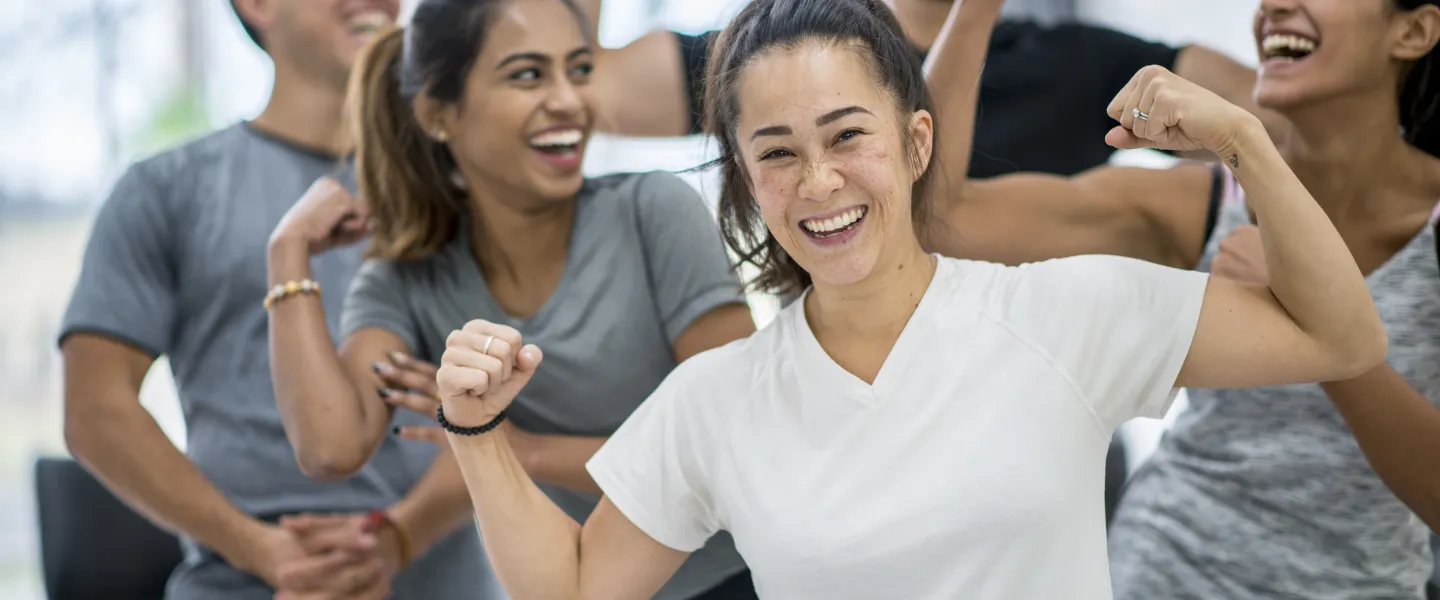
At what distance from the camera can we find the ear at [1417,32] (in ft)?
4.92

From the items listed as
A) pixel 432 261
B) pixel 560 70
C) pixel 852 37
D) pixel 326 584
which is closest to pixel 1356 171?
pixel 852 37

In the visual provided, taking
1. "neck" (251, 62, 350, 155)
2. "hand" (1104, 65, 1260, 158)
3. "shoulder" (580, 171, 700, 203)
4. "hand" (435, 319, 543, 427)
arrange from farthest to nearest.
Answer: "neck" (251, 62, 350, 155) → "shoulder" (580, 171, 700, 203) → "hand" (435, 319, 543, 427) → "hand" (1104, 65, 1260, 158)

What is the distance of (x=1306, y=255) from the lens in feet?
3.61

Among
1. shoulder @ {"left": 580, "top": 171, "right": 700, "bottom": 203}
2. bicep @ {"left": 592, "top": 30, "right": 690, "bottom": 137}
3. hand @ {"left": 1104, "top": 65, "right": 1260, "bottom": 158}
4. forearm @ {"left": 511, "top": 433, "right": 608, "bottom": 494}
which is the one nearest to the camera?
hand @ {"left": 1104, "top": 65, "right": 1260, "bottom": 158}

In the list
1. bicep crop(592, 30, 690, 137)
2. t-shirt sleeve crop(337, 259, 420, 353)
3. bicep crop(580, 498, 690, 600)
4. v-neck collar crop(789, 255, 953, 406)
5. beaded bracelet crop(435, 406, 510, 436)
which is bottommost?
bicep crop(580, 498, 690, 600)

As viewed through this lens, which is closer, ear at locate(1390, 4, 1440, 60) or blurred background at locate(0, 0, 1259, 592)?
ear at locate(1390, 4, 1440, 60)

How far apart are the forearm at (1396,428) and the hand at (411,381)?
42.3 inches

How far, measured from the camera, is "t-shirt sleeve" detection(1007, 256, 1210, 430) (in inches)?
45.2

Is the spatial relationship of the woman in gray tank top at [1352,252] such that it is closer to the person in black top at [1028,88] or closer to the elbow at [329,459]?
the person in black top at [1028,88]

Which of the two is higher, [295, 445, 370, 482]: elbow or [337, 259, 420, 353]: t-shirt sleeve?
[337, 259, 420, 353]: t-shirt sleeve

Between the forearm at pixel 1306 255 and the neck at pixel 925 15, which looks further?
the neck at pixel 925 15

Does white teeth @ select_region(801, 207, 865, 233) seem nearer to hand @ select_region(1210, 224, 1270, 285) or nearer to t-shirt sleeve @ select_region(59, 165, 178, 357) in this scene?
hand @ select_region(1210, 224, 1270, 285)

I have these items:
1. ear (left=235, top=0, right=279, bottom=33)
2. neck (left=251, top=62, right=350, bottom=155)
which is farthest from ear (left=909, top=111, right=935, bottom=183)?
ear (left=235, top=0, right=279, bottom=33)

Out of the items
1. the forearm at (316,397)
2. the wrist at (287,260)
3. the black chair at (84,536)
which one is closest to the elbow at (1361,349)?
the forearm at (316,397)
